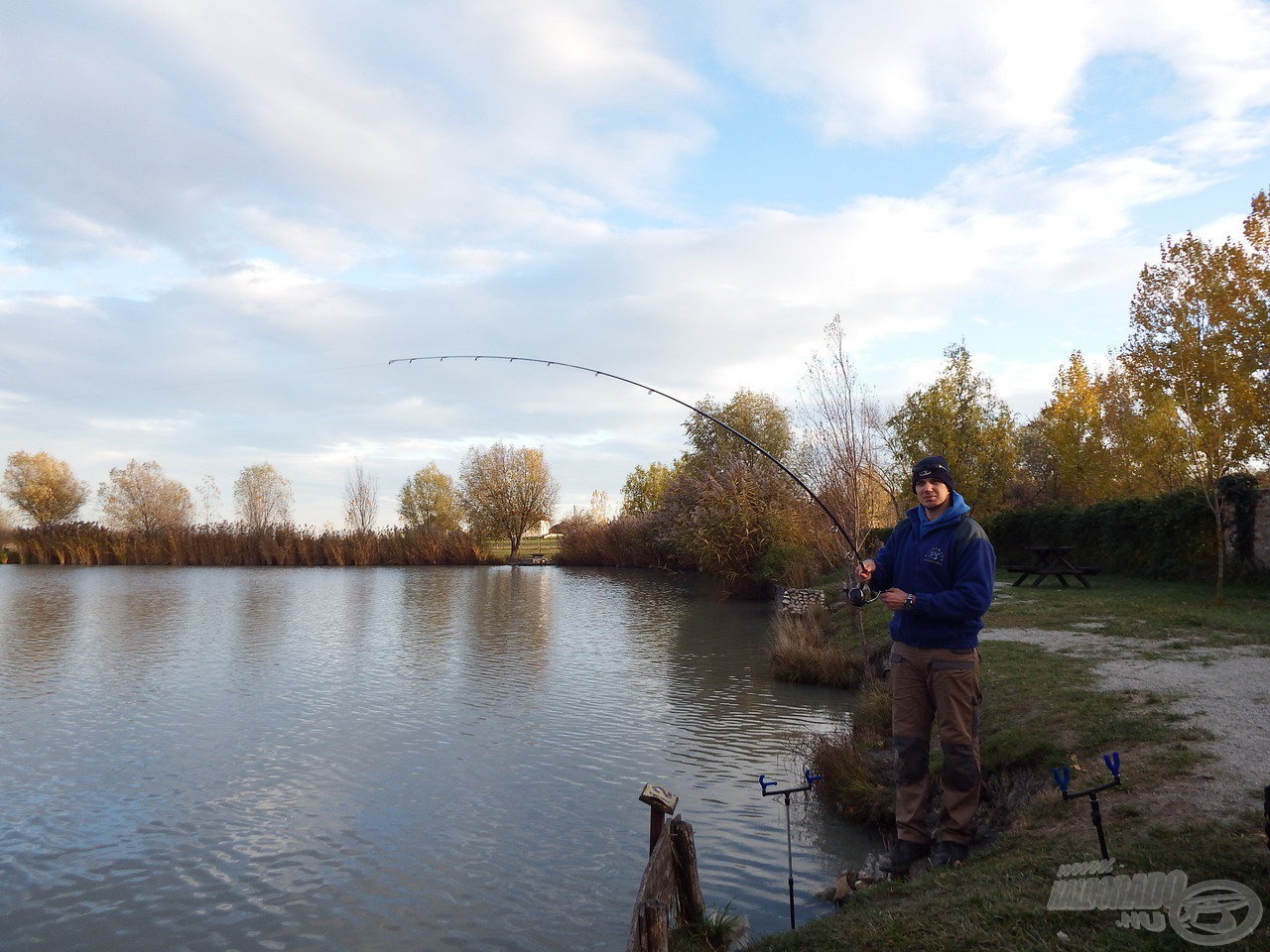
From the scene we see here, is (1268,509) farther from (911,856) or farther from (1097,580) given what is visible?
(911,856)

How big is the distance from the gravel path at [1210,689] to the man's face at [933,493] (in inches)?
84.3

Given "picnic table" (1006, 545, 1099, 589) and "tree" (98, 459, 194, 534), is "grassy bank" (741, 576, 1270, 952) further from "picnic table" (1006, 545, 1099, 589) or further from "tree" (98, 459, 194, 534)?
"tree" (98, 459, 194, 534)

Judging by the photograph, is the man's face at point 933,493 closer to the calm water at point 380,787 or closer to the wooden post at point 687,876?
the wooden post at point 687,876

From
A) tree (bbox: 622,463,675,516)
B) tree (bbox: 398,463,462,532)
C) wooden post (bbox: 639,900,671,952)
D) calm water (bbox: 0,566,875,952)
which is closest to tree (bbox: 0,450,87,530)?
tree (bbox: 398,463,462,532)

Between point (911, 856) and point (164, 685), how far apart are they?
12.2 meters

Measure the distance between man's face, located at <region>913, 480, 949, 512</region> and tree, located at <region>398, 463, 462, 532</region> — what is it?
66631 mm

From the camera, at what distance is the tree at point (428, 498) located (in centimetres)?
7106

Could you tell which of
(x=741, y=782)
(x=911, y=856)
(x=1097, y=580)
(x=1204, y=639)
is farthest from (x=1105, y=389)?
(x=911, y=856)

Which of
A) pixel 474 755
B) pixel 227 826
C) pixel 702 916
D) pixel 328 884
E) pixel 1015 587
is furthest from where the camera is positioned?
pixel 1015 587

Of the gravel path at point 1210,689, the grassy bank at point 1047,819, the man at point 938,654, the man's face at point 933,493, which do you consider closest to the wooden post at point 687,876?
the grassy bank at point 1047,819

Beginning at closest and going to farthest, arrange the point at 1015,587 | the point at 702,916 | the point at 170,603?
1. the point at 702,916
2. the point at 1015,587
3. the point at 170,603

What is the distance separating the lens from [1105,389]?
116 ft

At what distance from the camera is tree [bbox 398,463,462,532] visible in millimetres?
71062

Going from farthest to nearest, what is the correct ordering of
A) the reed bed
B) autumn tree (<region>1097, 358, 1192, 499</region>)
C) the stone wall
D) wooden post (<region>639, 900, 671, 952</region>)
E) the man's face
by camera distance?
the reed bed → autumn tree (<region>1097, 358, 1192, 499</region>) → the stone wall → the man's face → wooden post (<region>639, 900, 671, 952</region>)
